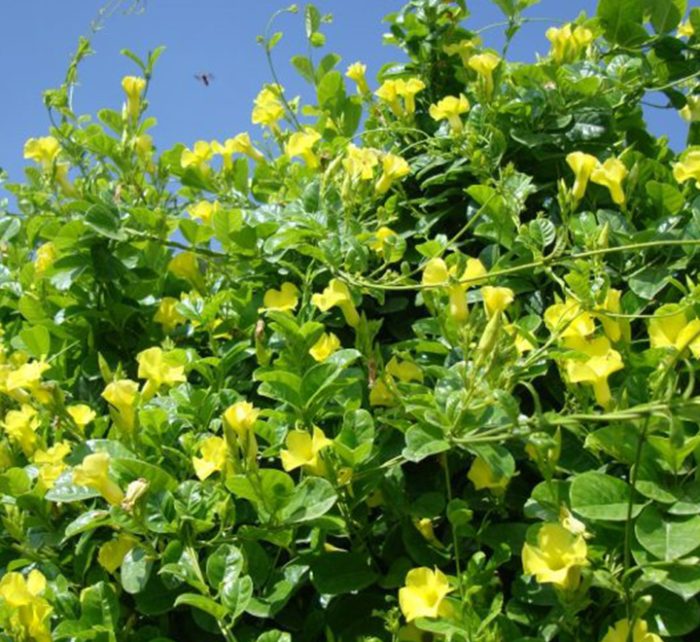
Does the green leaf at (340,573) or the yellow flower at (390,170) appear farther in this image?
the yellow flower at (390,170)

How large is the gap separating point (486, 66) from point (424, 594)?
134cm

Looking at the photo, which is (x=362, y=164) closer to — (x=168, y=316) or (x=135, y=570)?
(x=168, y=316)

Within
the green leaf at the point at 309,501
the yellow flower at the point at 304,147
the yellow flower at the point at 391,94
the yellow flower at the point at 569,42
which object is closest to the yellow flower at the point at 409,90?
the yellow flower at the point at 391,94

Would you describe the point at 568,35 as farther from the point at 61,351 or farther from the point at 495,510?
the point at 61,351

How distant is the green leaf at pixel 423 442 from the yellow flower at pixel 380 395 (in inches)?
8.4

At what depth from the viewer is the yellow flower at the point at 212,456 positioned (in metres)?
1.52

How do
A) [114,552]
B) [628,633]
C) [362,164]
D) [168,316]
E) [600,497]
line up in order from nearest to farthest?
[628,633], [600,497], [114,552], [362,164], [168,316]

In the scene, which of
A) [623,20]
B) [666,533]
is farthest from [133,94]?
[666,533]

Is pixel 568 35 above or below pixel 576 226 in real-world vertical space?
above

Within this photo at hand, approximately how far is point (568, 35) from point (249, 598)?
1658 mm

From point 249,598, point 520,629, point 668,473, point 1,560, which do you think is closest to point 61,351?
point 1,560

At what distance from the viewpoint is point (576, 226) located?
184 centimetres

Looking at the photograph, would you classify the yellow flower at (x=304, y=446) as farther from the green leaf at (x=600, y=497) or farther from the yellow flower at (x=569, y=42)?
the yellow flower at (x=569, y=42)

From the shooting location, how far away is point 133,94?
2514mm
